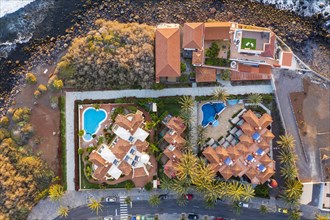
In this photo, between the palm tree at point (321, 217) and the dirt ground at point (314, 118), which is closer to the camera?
the palm tree at point (321, 217)

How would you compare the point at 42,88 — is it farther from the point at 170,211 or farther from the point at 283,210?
the point at 283,210

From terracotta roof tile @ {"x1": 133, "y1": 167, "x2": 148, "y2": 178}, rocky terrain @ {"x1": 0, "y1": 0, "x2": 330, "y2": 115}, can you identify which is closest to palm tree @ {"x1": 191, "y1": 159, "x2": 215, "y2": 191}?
terracotta roof tile @ {"x1": 133, "y1": 167, "x2": 148, "y2": 178}

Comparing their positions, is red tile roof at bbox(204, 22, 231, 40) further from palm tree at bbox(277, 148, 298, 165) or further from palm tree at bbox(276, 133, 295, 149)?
palm tree at bbox(277, 148, 298, 165)

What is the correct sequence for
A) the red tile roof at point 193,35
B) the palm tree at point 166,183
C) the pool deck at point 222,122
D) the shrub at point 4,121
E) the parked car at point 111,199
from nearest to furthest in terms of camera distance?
the red tile roof at point 193,35
the palm tree at point 166,183
the shrub at point 4,121
the parked car at point 111,199
the pool deck at point 222,122

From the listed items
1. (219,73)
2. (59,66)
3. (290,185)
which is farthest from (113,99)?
(290,185)

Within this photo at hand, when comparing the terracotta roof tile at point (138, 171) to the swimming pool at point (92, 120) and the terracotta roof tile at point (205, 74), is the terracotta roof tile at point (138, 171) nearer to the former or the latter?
the swimming pool at point (92, 120)

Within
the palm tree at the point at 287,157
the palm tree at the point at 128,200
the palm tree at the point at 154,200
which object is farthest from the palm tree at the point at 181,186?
the palm tree at the point at 287,157

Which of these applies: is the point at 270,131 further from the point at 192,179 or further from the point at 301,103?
the point at 192,179
